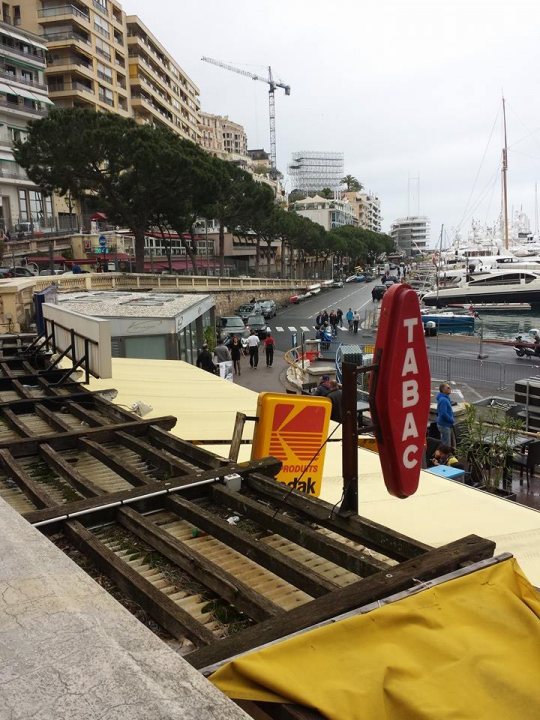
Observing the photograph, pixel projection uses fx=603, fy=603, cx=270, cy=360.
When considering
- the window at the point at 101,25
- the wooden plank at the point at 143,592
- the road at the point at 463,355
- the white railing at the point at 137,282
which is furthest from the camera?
the window at the point at 101,25

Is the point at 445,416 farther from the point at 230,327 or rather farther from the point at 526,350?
the point at 230,327

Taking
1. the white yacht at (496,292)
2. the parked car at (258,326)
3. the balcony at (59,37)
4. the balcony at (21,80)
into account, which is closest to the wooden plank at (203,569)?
the parked car at (258,326)

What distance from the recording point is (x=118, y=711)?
1604 millimetres

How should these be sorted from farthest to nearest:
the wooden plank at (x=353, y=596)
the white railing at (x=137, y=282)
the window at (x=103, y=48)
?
the window at (x=103, y=48) → the white railing at (x=137, y=282) → the wooden plank at (x=353, y=596)

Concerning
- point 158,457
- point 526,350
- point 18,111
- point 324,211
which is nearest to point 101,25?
point 18,111

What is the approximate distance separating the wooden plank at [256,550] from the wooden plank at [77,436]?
1808 mm

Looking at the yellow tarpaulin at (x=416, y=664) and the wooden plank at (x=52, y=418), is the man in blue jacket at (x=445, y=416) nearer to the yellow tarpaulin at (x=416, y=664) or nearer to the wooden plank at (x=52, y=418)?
the wooden plank at (x=52, y=418)

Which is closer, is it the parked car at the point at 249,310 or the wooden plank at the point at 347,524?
the wooden plank at the point at 347,524

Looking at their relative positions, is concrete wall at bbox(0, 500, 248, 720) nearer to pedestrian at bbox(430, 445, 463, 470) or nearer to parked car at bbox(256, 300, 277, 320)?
pedestrian at bbox(430, 445, 463, 470)

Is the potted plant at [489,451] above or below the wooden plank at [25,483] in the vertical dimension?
below

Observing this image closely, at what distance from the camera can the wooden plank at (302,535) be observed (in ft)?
9.87

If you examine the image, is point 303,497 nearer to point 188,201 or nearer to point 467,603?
point 467,603

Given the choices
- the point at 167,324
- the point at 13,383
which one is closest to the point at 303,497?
the point at 13,383

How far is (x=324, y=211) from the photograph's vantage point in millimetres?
140250
